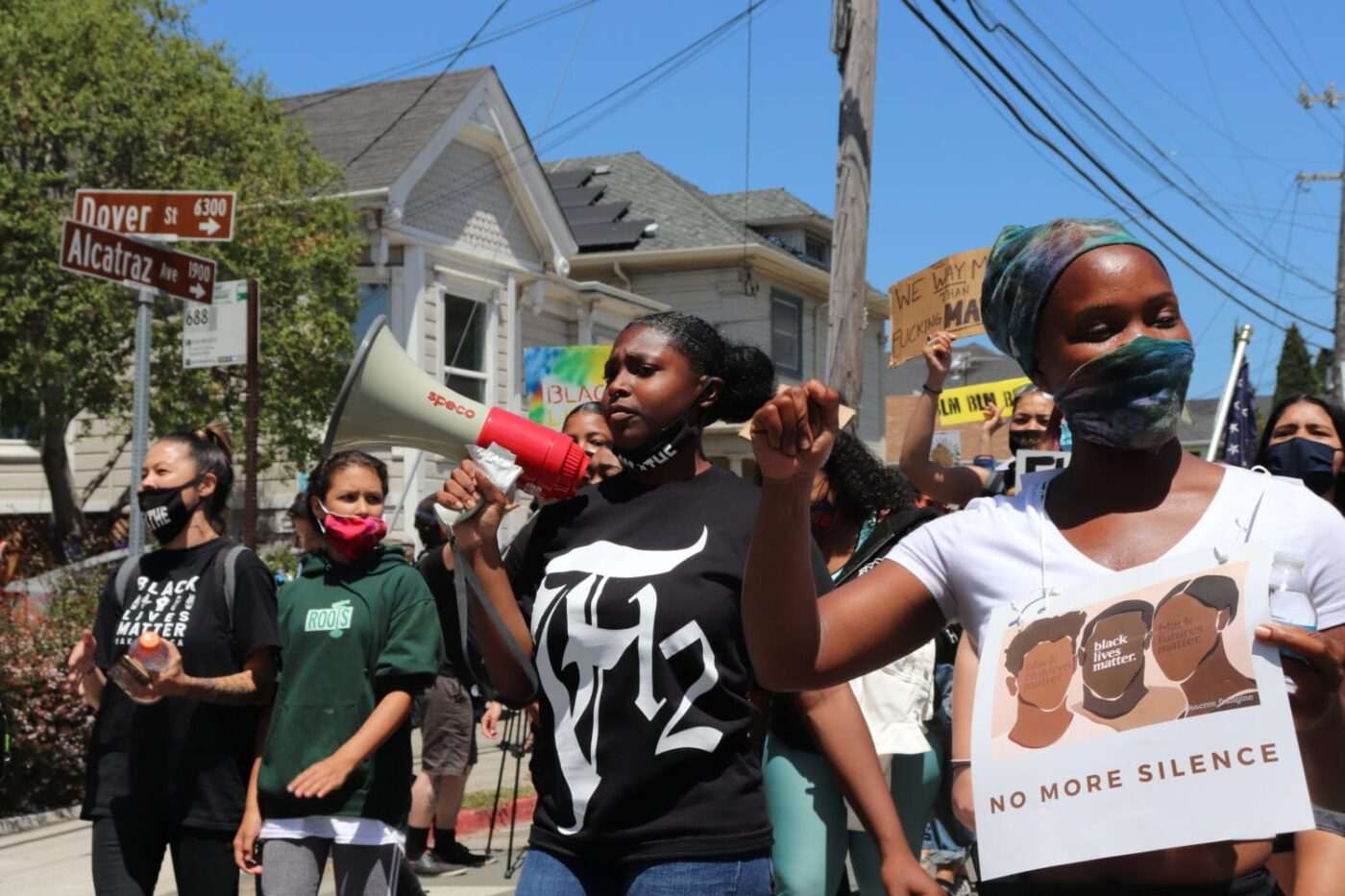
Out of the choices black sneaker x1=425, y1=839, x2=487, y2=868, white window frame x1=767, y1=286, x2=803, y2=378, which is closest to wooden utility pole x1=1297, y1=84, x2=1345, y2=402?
white window frame x1=767, y1=286, x2=803, y2=378

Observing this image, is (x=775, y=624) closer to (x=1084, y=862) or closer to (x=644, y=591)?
(x=1084, y=862)

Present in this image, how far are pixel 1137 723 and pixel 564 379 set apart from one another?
1324 centimetres

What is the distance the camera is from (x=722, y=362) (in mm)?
3885

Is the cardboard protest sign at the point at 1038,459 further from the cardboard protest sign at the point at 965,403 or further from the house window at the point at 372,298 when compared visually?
the house window at the point at 372,298

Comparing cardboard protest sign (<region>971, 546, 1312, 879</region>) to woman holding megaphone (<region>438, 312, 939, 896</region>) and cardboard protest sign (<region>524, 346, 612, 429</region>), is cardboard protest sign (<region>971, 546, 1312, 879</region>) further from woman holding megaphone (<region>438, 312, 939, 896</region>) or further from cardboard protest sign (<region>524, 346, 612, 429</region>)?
cardboard protest sign (<region>524, 346, 612, 429</region>)

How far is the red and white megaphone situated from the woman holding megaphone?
0.42 meters

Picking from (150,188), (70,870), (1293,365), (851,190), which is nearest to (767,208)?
(150,188)

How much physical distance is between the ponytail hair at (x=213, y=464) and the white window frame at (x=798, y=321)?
2564 centimetres

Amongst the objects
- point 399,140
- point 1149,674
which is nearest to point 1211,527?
point 1149,674

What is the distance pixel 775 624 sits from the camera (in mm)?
2330

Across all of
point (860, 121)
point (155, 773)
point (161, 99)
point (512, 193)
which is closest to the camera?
point (155, 773)

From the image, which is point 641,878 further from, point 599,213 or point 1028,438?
point 599,213

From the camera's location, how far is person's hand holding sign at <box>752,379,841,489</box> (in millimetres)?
2188

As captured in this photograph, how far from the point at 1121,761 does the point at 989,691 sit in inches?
8.9
